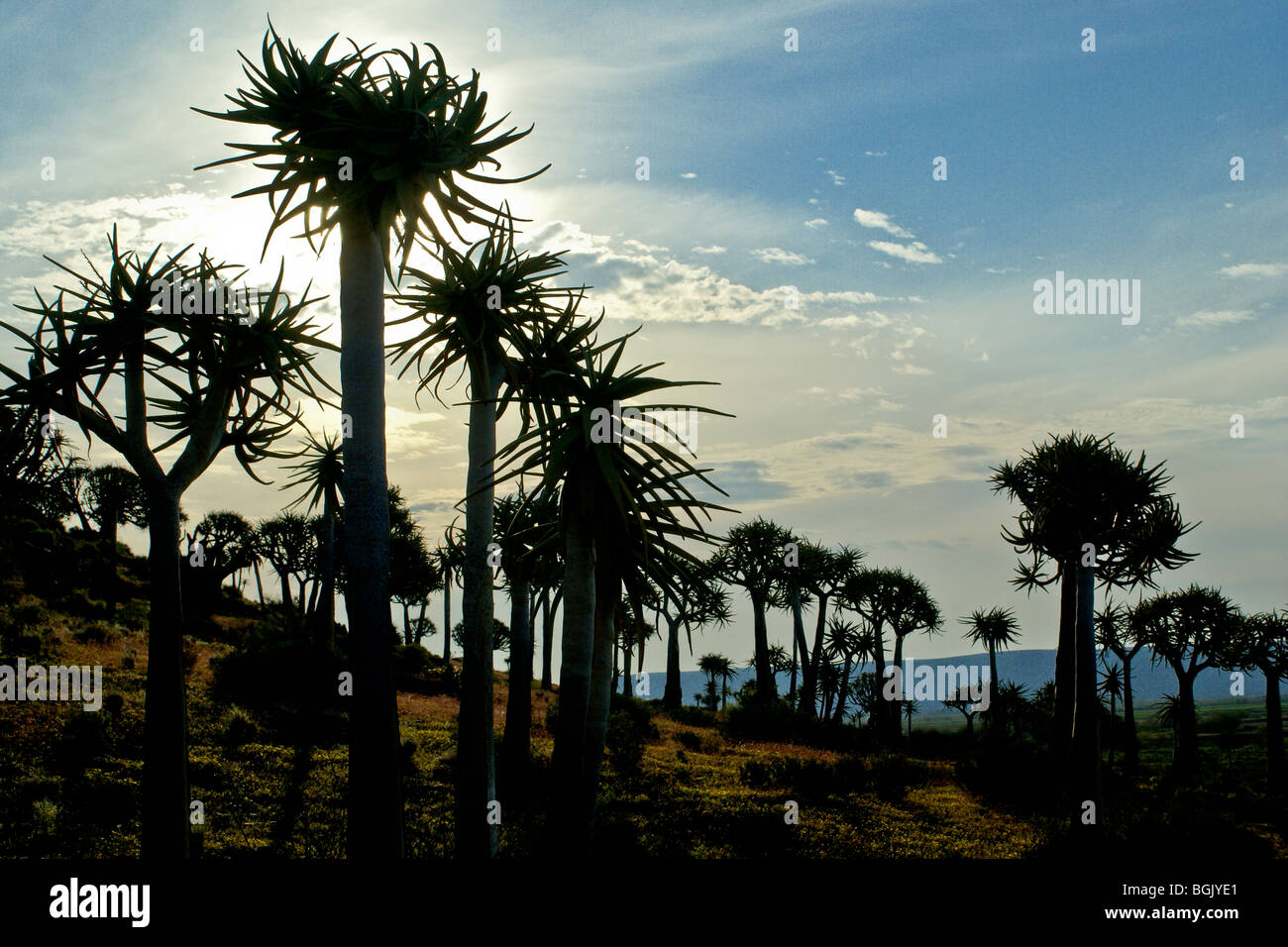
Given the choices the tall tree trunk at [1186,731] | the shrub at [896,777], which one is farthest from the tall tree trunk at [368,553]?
the tall tree trunk at [1186,731]

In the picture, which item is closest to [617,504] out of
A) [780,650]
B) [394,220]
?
[394,220]

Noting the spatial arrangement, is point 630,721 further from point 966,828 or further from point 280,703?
point 966,828

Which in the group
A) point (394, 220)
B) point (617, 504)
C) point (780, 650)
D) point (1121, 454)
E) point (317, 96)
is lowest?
point (780, 650)

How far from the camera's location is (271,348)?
13.7 meters

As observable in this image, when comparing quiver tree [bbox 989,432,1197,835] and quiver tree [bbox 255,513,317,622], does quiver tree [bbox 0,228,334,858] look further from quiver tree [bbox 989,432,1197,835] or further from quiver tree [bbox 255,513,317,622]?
quiver tree [bbox 255,513,317,622]

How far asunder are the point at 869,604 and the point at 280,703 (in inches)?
1170

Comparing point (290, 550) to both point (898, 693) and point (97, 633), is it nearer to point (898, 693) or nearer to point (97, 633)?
point (97, 633)

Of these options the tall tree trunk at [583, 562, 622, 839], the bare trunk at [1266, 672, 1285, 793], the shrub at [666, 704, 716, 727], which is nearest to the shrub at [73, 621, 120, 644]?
the shrub at [666, 704, 716, 727]

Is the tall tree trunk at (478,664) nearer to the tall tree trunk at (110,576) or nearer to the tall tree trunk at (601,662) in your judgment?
the tall tree trunk at (601,662)

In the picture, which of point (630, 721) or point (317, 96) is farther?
point (630, 721)

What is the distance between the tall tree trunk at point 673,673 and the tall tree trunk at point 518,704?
25.8 m

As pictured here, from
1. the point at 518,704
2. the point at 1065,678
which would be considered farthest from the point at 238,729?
the point at 1065,678
